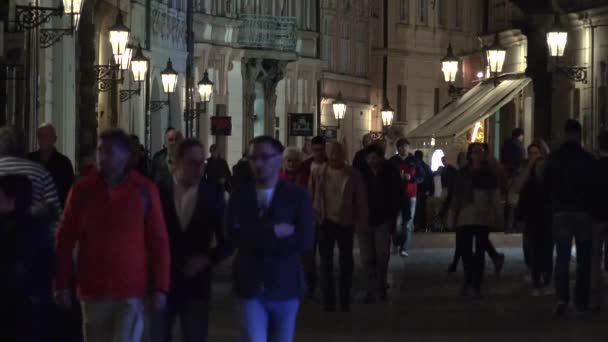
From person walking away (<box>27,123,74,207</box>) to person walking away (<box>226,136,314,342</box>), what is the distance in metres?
6.29

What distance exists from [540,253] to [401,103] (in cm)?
5114

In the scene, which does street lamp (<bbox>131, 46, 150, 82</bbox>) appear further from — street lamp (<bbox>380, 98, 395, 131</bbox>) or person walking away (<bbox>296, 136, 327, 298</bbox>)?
street lamp (<bbox>380, 98, 395, 131</bbox>)

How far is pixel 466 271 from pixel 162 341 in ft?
35.4

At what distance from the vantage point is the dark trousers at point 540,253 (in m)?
22.8

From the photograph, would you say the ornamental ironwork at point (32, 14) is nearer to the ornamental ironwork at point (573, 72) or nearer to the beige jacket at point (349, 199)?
the beige jacket at point (349, 199)

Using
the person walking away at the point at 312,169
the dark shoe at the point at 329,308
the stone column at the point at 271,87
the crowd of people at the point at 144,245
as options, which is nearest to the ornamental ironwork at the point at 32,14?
the person walking away at the point at 312,169

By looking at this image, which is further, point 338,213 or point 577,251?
point 338,213

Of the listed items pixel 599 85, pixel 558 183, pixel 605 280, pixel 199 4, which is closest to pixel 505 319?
pixel 558 183

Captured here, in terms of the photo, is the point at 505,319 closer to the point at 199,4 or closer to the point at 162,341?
the point at 162,341

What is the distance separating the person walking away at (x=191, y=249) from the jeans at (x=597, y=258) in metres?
7.78

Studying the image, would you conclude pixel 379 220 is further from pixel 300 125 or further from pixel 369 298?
pixel 300 125

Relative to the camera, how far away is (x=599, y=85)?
38375 millimetres

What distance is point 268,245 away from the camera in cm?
1145

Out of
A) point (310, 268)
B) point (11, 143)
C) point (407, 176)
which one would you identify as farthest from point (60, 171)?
point (407, 176)
